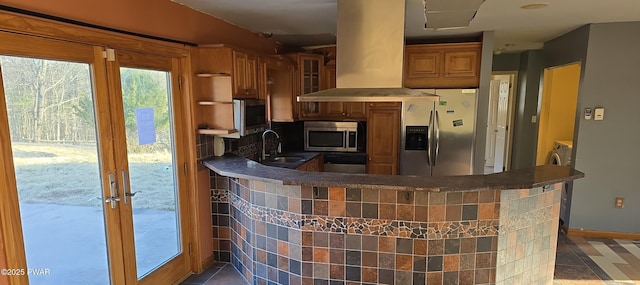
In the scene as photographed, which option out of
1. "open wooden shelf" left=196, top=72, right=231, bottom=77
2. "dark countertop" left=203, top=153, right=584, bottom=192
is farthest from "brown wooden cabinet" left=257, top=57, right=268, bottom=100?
"dark countertop" left=203, top=153, right=584, bottom=192

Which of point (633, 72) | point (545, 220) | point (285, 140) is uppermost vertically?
point (633, 72)

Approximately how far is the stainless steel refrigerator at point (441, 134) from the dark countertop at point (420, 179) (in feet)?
5.41

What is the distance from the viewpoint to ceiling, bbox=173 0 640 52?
2.86m

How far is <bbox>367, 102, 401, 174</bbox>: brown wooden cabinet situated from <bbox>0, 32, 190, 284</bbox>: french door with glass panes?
8.65 feet

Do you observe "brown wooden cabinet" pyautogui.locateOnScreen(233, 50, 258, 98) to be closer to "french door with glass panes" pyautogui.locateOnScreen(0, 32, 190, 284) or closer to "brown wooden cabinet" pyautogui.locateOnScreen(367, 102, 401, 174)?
"french door with glass panes" pyautogui.locateOnScreen(0, 32, 190, 284)

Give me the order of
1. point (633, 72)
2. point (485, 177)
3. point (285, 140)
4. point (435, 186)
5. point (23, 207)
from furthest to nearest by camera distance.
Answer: point (285, 140) < point (633, 72) < point (485, 177) < point (435, 186) < point (23, 207)

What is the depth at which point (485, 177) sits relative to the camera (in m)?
2.47

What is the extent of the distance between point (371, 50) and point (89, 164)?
208 centimetres

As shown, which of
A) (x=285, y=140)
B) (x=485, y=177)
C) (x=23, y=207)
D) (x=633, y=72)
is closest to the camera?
(x=23, y=207)

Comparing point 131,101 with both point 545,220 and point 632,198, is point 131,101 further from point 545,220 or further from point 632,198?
point 632,198

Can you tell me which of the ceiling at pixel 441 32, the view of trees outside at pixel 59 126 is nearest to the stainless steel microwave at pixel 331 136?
the ceiling at pixel 441 32

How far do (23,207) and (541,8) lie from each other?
3925 mm

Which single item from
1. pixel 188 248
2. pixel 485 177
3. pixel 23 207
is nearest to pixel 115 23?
pixel 23 207

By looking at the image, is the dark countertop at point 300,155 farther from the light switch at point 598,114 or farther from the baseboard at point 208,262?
the light switch at point 598,114
